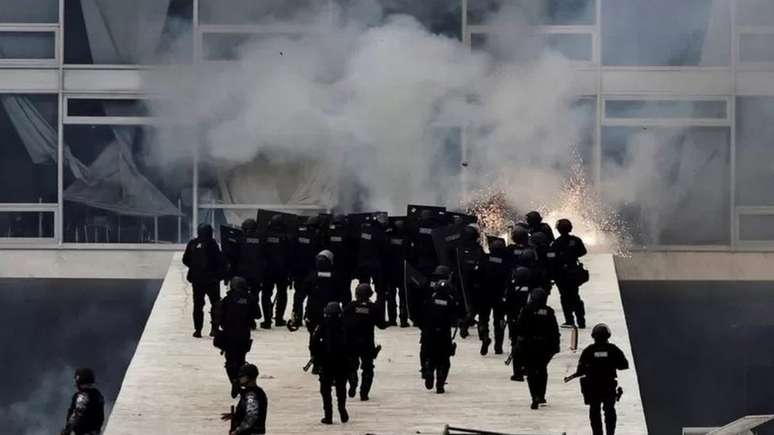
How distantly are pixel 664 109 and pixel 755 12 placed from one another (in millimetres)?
1826

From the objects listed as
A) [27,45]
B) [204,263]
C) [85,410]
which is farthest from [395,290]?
[27,45]

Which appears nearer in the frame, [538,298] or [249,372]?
[249,372]

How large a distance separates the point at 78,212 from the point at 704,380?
9002 mm

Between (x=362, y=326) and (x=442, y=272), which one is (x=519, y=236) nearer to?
(x=442, y=272)

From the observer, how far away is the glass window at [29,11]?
31344 millimetres

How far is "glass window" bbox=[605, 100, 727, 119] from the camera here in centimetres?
3089

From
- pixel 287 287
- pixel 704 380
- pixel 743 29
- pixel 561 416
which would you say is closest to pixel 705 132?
pixel 743 29

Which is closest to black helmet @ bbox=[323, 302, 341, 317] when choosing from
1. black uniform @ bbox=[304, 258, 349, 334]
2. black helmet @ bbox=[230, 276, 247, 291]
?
black helmet @ bbox=[230, 276, 247, 291]

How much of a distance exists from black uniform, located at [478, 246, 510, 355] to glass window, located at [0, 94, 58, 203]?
29.5ft

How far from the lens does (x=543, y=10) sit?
31266 millimetres

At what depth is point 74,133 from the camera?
103 ft

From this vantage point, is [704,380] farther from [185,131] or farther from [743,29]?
[185,131]

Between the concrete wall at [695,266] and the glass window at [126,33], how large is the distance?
6.87 metres

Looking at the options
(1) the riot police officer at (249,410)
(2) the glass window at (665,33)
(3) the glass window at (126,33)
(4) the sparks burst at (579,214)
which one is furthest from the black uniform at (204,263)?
(2) the glass window at (665,33)
